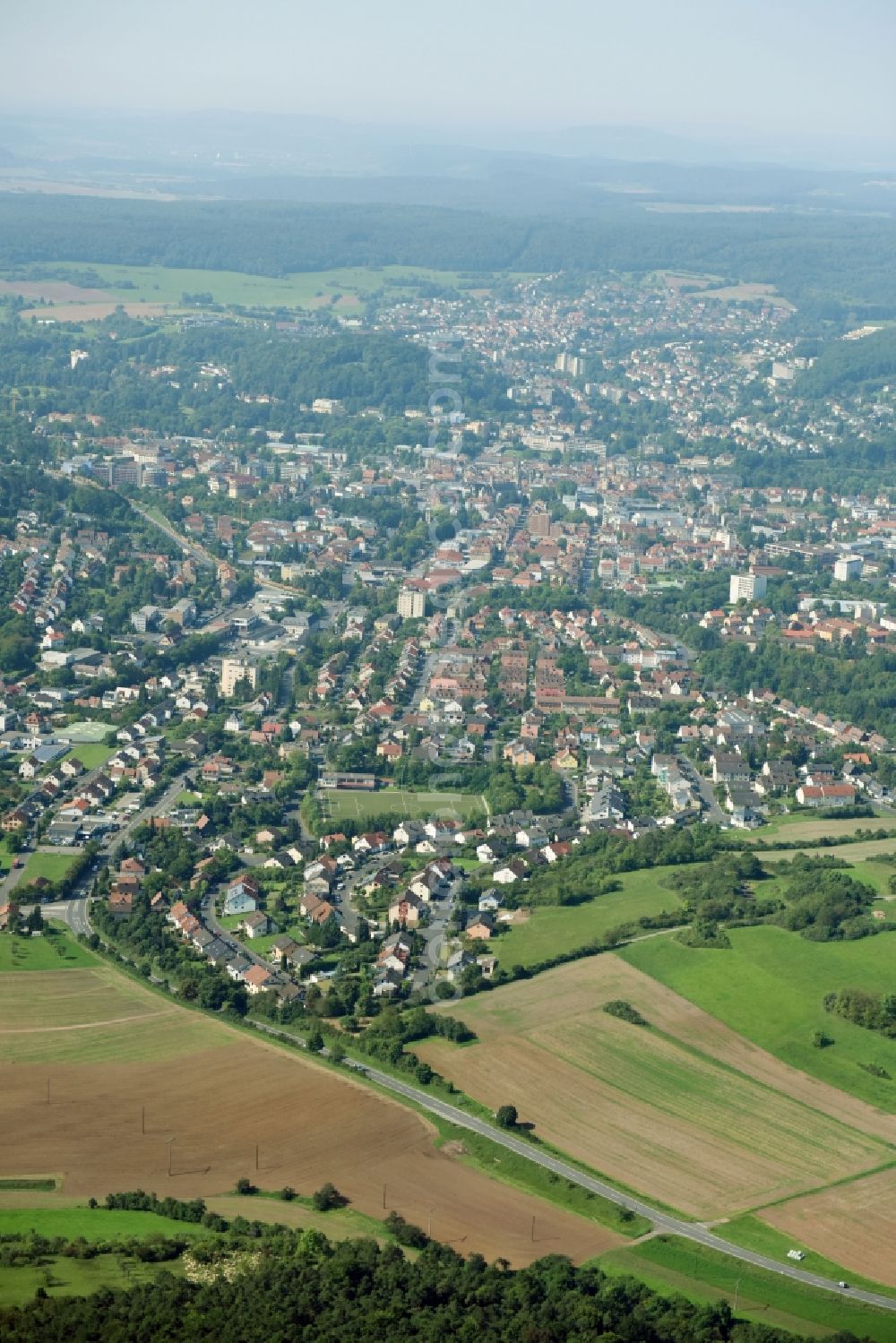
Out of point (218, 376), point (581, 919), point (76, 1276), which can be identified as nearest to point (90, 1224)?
point (76, 1276)

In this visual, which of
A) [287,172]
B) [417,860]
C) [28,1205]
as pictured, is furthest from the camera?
[287,172]

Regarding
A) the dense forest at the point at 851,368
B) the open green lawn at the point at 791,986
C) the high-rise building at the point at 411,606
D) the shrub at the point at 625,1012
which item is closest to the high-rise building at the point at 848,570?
the high-rise building at the point at 411,606

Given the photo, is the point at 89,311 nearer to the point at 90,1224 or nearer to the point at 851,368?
the point at 851,368

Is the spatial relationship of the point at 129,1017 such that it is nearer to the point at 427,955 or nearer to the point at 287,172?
the point at 427,955

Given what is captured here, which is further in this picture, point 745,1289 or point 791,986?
point 791,986

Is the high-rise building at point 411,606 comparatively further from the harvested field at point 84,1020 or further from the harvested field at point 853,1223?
the harvested field at point 853,1223

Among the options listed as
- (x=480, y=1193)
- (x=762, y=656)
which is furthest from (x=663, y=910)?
(x=762, y=656)

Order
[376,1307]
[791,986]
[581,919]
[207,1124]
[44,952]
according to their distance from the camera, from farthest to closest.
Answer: [581,919] → [44,952] → [791,986] → [207,1124] → [376,1307]
